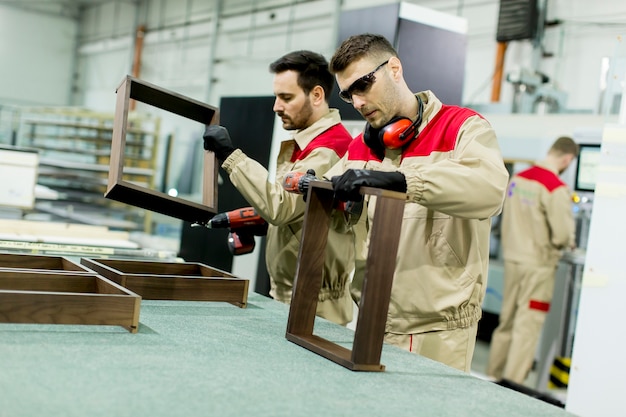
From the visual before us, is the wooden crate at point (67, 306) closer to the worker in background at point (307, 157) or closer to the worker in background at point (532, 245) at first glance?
the worker in background at point (307, 157)

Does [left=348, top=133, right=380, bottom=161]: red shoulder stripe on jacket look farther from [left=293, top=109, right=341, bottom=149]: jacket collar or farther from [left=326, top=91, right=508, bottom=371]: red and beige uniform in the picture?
[left=293, top=109, right=341, bottom=149]: jacket collar

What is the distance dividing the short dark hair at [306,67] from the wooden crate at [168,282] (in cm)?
86

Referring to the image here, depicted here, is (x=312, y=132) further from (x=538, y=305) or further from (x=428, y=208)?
(x=538, y=305)

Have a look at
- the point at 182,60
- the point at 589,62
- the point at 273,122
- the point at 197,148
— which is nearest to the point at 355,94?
the point at 273,122

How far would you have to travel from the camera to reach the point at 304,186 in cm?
194

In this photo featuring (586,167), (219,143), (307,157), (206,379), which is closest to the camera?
(206,379)

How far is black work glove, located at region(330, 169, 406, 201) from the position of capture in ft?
5.13

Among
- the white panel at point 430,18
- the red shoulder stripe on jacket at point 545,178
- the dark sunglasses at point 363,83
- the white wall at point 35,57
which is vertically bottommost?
the red shoulder stripe on jacket at point 545,178

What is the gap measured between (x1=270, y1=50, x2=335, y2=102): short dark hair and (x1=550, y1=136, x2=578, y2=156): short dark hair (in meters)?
2.96

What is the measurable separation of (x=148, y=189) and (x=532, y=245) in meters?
3.70

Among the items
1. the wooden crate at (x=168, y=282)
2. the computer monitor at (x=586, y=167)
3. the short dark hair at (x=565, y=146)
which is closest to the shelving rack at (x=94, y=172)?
the short dark hair at (x=565, y=146)

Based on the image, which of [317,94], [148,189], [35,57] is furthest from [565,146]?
[35,57]

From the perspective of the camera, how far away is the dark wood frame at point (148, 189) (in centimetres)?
198

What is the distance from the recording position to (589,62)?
685 cm
